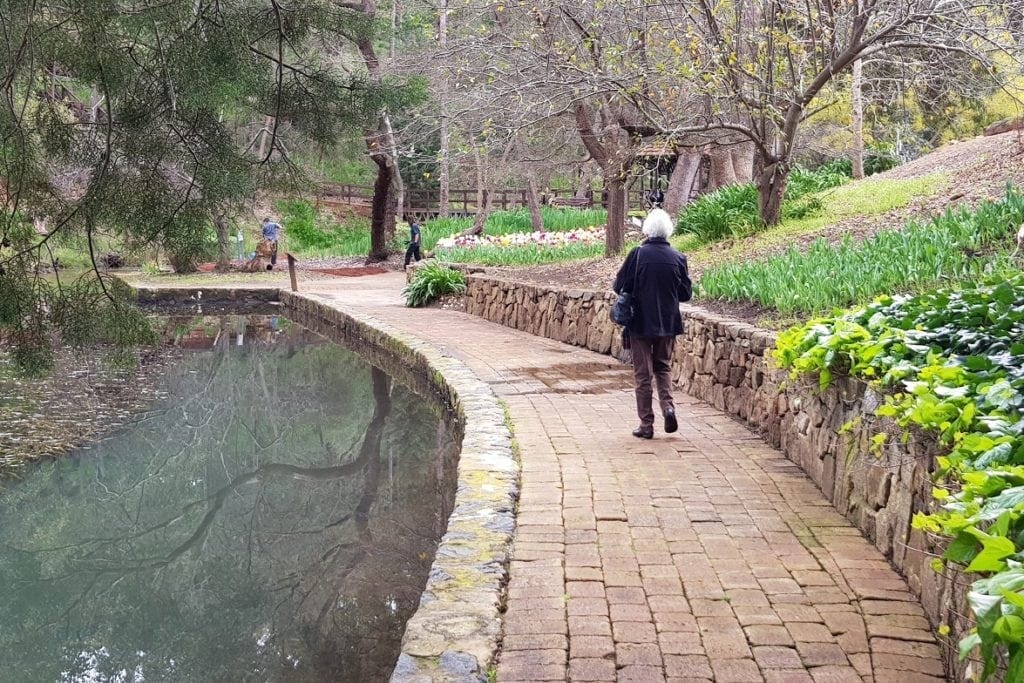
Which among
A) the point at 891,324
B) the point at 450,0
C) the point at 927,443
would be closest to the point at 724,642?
the point at 927,443

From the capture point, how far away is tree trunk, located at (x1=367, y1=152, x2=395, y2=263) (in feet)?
77.9

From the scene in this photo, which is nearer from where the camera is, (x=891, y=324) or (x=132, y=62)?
(x=891, y=324)

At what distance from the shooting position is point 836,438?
500 centimetres

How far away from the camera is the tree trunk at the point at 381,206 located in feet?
77.9

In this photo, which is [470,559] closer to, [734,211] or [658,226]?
[658,226]

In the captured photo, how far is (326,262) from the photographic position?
27.7m

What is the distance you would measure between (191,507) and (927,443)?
19.6ft

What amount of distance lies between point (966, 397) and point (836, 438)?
1.60 meters

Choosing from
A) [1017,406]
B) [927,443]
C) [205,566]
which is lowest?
[205,566]

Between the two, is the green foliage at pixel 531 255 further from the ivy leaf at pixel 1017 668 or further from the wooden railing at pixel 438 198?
the wooden railing at pixel 438 198

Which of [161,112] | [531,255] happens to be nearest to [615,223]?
[531,255]

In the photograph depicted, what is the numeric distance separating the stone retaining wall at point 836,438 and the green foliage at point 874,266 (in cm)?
59

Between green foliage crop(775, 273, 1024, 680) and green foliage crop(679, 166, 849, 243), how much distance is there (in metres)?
7.68

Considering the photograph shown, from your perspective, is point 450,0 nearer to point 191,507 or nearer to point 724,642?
point 191,507
